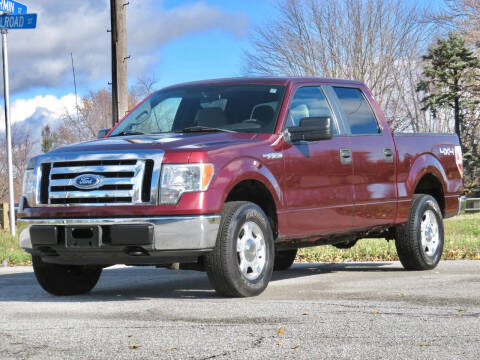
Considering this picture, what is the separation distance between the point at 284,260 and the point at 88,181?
13.6 ft

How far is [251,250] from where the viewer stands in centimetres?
752

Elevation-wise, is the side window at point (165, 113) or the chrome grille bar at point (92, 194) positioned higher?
the side window at point (165, 113)

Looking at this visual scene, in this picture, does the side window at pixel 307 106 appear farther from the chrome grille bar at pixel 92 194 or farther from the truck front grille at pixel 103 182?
the chrome grille bar at pixel 92 194

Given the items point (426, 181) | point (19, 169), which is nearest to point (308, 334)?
point (426, 181)

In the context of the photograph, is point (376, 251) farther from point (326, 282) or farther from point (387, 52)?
point (387, 52)

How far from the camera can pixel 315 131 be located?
8.02m

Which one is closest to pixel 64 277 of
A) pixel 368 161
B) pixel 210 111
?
pixel 210 111

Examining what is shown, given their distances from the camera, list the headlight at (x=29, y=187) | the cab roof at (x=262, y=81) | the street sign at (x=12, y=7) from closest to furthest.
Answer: the headlight at (x=29, y=187) < the cab roof at (x=262, y=81) < the street sign at (x=12, y=7)

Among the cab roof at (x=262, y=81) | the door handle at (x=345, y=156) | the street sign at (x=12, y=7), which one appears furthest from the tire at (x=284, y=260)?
the street sign at (x=12, y=7)

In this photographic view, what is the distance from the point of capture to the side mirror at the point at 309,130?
8016 millimetres

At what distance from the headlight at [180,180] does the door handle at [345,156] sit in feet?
7.06

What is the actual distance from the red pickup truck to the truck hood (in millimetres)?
19

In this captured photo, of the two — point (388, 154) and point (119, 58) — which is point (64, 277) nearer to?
point (388, 154)

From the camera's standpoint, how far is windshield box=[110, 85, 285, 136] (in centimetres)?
824
